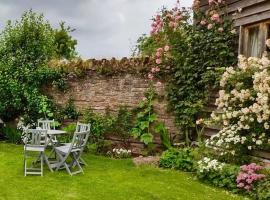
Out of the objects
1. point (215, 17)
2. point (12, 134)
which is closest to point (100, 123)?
point (12, 134)

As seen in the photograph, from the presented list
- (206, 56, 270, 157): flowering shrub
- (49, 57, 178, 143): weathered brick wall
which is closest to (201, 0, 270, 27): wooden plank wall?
(206, 56, 270, 157): flowering shrub

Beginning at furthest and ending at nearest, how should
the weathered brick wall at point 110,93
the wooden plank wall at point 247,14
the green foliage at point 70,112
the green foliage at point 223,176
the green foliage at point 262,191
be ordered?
the green foliage at point 70,112
the weathered brick wall at point 110,93
the wooden plank wall at point 247,14
the green foliage at point 223,176
the green foliage at point 262,191

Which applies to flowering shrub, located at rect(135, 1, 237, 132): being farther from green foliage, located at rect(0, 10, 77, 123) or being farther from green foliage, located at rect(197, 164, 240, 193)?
green foliage, located at rect(0, 10, 77, 123)

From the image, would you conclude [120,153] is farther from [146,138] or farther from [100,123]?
[100,123]

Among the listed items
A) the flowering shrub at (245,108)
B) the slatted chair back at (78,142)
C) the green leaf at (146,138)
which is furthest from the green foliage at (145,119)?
the slatted chair back at (78,142)

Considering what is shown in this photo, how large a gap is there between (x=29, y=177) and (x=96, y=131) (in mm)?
3979

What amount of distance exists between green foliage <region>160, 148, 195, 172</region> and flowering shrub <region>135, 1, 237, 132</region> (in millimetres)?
1258

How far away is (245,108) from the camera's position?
9.20 meters

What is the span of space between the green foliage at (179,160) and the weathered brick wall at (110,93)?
5.77 ft

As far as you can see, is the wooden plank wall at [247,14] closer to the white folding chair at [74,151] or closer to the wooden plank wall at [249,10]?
the wooden plank wall at [249,10]

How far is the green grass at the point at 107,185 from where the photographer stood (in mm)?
8102

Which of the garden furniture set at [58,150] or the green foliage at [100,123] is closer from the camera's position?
the garden furniture set at [58,150]

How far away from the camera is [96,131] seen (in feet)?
43.1

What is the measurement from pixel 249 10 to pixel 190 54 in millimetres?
2031
